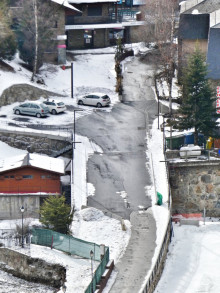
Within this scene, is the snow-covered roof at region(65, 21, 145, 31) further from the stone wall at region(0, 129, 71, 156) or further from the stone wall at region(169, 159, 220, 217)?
the stone wall at region(169, 159, 220, 217)

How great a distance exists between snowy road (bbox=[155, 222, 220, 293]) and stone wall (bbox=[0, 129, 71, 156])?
14.0 metres

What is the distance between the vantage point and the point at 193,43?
245 feet

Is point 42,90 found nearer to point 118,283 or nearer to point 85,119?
point 85,119

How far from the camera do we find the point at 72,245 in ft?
157

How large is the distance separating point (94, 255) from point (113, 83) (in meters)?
35.1

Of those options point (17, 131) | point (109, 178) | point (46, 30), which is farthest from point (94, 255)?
point (46, 30)

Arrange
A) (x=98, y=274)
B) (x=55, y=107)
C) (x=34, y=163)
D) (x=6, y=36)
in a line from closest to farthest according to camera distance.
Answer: (x=98, y=274) < (x=34, y=163) < (x=55, y=107) < (x=6, y=36)

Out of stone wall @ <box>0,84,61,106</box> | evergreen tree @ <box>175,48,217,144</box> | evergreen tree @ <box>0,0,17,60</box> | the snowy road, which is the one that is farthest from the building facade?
evergreen tree @ <box>0,0,17,60</box>

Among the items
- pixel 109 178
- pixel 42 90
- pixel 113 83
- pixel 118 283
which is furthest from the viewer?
pixel 113 83

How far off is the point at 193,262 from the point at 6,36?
33.8 metres

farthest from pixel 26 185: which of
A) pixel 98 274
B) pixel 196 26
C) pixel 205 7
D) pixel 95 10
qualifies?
pixel 95 10

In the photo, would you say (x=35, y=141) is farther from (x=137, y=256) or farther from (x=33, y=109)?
(x=137, y=256)

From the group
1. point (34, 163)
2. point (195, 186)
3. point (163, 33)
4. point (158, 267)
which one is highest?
point (163, 33)

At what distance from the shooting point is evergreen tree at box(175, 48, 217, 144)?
60.9 metres
